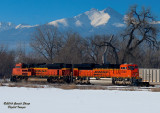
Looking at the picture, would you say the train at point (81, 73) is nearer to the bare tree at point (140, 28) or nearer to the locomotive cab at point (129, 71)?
the locomotive cab at point (129, 71)

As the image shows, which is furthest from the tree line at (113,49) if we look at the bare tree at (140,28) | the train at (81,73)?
the train at (81,73)

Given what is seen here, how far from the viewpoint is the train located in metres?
29.8

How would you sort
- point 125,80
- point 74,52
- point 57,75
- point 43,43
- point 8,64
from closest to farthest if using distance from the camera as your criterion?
point 125,80 < point 57,75 < point 8,64 < point 74,52 < point 43,43

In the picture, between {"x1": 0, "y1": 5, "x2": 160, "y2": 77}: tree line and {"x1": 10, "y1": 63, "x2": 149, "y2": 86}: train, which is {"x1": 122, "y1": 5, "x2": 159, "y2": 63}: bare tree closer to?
{"x1": 0, "y1": 5, "x2": 160, "y2": 77}: tree line

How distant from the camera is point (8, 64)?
5284 centimetres

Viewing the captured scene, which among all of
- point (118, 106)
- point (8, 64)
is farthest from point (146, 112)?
point (8, 64)

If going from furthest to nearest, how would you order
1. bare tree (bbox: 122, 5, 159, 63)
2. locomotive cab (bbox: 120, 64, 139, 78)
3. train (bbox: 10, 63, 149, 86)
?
bare tree (bbox: 122, 5, 159, 63) → train (bbox: 10, 63, 149, 86) → locomotive cab (bbox: 120, 64, 139, 78)

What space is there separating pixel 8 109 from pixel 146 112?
21.3ft

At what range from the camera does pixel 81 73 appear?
108 ft

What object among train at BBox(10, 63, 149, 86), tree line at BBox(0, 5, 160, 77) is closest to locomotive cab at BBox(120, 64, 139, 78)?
train at BBox(10, 63, 149, 86)

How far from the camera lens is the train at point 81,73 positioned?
97.7ft

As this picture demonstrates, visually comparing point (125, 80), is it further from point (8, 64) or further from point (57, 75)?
point (8, 64)

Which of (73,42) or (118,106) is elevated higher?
(73,42)

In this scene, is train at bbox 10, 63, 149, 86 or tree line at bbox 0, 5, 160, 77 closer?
train at bbox 10, 63, 149, 86
